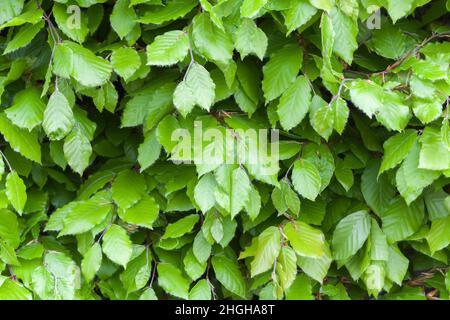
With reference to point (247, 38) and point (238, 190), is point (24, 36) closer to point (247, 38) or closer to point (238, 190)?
point (247, 38)

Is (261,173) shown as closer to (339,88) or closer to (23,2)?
(339,88)

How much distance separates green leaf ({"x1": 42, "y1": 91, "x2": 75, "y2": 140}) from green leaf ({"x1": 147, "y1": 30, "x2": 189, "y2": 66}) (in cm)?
30

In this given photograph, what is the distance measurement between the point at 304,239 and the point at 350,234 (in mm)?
183

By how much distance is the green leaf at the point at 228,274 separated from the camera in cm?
162

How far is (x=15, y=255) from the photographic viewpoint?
1519 mm

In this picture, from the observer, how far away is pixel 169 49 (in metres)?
1.26

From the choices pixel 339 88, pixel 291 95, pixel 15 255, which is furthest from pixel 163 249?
pixel 339 88

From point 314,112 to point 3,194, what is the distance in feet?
3.09

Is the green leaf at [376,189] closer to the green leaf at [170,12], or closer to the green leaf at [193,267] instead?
the green leaf at [193,267]

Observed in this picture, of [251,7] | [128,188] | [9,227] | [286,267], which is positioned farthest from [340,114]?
[9,227]

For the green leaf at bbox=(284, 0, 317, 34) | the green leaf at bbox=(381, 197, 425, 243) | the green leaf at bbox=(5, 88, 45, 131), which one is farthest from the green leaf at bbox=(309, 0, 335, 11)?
the green leaf at bbox=(5, 88, 45, 131)

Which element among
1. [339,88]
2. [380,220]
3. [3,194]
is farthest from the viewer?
[380,220]

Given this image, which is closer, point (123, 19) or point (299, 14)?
point (299, 14)

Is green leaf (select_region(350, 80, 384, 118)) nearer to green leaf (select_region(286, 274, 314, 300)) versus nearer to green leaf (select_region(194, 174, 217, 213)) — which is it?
green leaf (select_region(194, 174, 217, 213))
